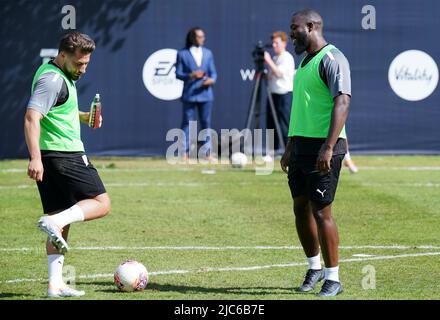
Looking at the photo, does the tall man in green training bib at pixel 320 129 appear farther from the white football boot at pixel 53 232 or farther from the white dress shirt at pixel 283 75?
the white dress shirt at pixel 283 75

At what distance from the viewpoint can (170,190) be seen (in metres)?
15.2

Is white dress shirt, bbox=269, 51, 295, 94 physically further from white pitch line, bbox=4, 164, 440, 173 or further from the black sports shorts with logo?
the black sports shorts with logo

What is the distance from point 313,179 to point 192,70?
10685 millimetres

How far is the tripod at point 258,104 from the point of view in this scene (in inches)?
743

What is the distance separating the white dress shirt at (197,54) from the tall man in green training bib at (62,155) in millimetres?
10402

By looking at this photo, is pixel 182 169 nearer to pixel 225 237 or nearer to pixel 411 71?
pixel 411 71

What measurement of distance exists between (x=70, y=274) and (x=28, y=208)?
444cm

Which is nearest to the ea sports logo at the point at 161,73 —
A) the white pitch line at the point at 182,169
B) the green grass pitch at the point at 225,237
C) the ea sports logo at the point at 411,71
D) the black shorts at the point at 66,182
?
the white pitch line at the point at 182,169

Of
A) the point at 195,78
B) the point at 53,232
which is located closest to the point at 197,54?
the point at 195,78

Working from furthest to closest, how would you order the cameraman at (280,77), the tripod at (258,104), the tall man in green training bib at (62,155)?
1. the tripod at (258,104)
2. the cameraman at (280,77)
3. the tall man in green training bib at (62,155)

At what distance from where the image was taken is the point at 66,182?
8133 mm

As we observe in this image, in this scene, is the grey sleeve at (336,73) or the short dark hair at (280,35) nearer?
the grey sleeve at (336,73)

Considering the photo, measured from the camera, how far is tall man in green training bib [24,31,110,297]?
310 inches

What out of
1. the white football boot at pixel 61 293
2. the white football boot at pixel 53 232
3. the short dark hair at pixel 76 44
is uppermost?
the short dark hair at pixel 76 44
